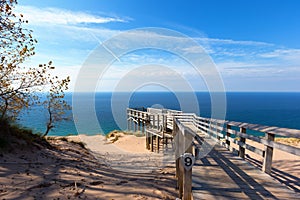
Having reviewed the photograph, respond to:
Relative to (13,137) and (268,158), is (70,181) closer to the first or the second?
(13,137)

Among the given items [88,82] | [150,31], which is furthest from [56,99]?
[150,31]

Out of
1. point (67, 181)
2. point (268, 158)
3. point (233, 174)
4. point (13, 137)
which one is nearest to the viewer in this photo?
point (233, 174)

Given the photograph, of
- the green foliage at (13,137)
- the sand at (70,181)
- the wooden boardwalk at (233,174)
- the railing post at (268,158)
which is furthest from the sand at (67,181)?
the railing post at (268,158)

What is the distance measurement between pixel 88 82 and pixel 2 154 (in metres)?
4.28

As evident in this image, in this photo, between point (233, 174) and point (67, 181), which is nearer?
point (233, 174)

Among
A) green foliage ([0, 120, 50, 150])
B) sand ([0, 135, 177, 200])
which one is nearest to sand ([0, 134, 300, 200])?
sand ([0, 135, 177, 200])

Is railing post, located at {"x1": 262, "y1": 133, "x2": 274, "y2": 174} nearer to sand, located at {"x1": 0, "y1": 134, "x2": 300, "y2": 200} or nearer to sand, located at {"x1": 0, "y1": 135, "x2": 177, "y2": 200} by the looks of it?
sand, located at {"x1": 0, "y1": 134, "x2": 300, "y2": 200}

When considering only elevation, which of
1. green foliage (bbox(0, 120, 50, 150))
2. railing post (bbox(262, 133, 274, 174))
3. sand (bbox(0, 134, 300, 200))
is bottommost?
sand (bbox(0, 134, 300, 200))

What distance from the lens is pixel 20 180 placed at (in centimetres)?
447

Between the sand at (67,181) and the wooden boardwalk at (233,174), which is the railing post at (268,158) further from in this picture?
the sand at (67,181)

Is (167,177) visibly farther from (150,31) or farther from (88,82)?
(150,31)

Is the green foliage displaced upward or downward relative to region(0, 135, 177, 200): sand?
upward

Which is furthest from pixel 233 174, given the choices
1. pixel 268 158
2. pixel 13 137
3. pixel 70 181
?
pixel 13 137

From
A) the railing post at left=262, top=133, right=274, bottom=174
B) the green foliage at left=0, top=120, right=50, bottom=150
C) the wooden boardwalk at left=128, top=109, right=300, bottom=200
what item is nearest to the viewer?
the wooden boardwalk at left=128, top=109, right=300, bottom=200
